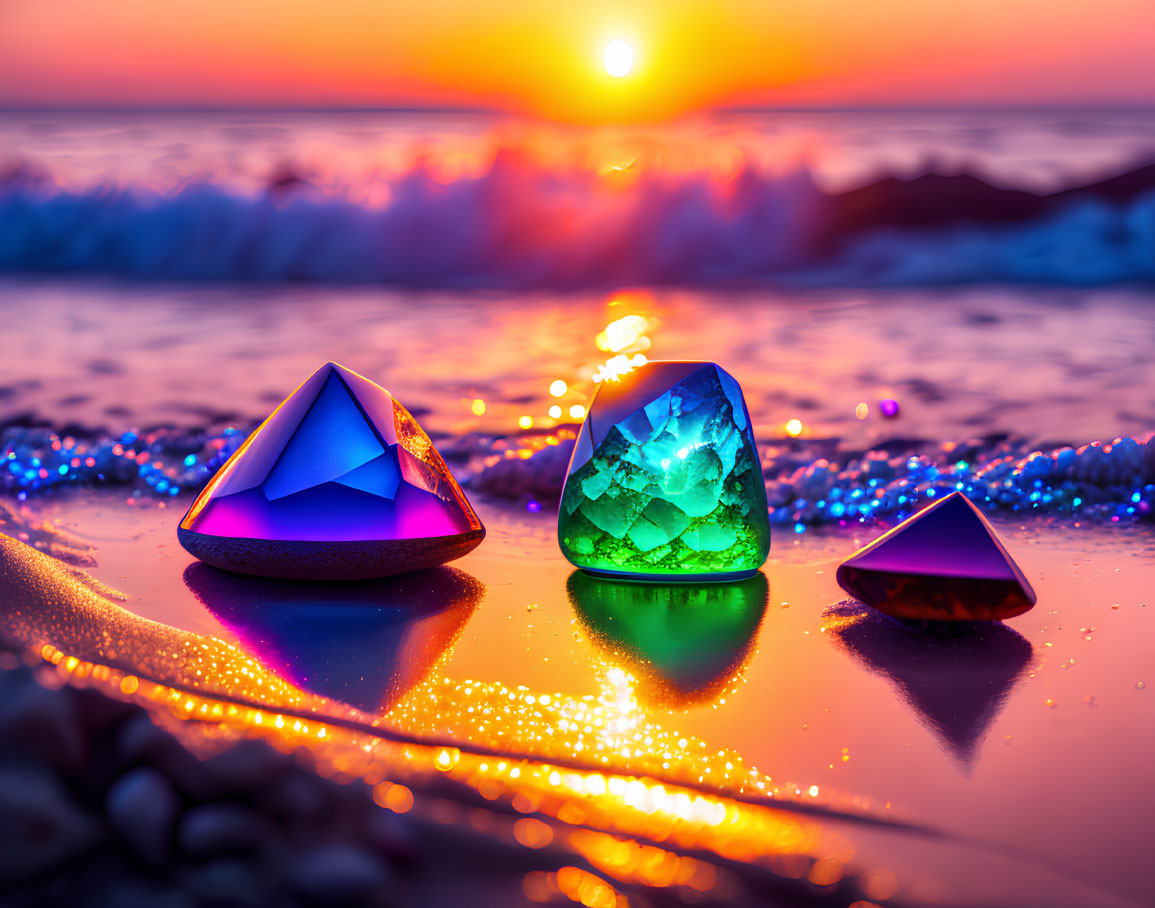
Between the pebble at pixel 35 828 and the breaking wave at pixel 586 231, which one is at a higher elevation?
the pebble at pixel 35 828

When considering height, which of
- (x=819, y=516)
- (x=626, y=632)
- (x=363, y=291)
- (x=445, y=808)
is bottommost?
(x=363, y=291)

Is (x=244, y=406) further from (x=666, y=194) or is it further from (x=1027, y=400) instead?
(x=666, y=194)

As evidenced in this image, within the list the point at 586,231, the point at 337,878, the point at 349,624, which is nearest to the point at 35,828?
the point at 337,878

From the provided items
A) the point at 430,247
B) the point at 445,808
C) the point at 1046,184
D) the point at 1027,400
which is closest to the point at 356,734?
the point at 445,808

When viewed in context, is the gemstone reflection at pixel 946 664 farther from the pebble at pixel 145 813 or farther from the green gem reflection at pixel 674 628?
the pebble at pixel 145 813

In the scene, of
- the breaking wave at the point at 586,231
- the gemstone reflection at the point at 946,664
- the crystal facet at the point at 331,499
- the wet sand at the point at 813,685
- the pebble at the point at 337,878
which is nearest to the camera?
the pebble at the point at 337,878

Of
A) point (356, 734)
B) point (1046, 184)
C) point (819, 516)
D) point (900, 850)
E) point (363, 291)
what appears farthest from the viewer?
point (1046, 184)

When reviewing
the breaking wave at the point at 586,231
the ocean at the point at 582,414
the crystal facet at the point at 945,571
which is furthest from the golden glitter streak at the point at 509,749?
the breaking wave at the point at 586,231

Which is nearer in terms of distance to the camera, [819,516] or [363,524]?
[363,524]
